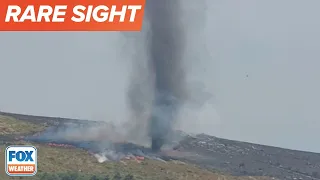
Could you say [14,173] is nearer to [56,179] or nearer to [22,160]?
[22,160]

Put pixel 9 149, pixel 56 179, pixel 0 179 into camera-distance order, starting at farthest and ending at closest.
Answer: pixel 56 179
pixel 0 179
pixel 9 149

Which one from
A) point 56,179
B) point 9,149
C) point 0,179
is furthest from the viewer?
point 56,179

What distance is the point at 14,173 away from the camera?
89.6m

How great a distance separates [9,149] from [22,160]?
3307 mm

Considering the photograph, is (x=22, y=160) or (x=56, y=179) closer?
(x=22, y=160)

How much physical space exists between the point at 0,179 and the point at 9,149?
321 ft

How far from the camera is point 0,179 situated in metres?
180

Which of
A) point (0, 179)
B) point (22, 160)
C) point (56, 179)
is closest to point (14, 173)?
point (22, 160)

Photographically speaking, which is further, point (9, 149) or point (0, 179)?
point (0, 179)

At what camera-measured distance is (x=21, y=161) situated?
90312 mm

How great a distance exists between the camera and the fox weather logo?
89.1m

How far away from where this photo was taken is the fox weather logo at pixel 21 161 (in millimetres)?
89125

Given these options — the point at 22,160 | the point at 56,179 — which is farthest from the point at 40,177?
the point at 22,160

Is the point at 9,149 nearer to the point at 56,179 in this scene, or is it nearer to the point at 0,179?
the point at 0,179
